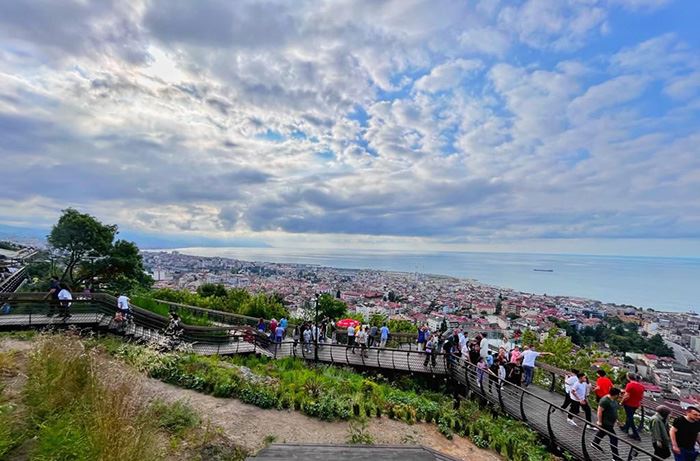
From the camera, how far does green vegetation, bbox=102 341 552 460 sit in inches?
299

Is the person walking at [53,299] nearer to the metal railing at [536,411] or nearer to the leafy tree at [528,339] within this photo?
the metal railing at [536,411]

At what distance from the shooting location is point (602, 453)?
641 cm

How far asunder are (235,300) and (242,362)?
12938mm

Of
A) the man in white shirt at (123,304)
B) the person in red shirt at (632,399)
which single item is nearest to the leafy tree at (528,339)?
the person in red shirt at (632,399)

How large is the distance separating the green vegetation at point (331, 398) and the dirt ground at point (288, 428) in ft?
0.71

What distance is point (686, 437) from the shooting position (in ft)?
17.8

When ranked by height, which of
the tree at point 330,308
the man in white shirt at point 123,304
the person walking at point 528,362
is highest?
the man in white shirt at point 123,304

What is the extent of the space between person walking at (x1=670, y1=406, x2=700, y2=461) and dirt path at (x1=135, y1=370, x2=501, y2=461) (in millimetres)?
2983

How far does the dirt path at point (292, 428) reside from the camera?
6680mm

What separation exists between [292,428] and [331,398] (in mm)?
1294

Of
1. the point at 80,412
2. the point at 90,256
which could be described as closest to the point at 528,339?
the point at 80,412

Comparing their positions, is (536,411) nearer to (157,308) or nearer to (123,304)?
(123,304)

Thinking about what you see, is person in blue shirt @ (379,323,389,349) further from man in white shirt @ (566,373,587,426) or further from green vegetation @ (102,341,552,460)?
man in white shirt @ (566,373,587,426)

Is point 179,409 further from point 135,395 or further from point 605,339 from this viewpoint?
point 605,339
